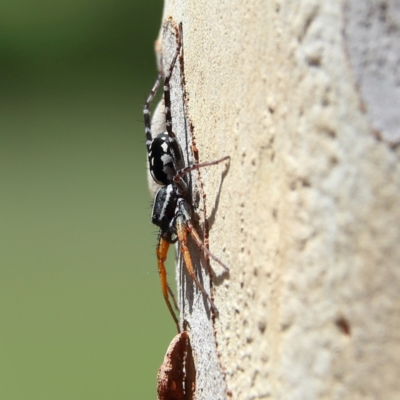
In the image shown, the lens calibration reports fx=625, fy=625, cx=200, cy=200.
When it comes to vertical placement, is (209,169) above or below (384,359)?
above

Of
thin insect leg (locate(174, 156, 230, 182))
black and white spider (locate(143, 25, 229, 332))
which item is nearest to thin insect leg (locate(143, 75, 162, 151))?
black and white spider (locate(143, 25, 229, 332))

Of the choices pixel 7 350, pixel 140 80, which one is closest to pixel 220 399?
pixel 7 350

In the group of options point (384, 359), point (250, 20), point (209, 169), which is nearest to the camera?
point (384, 359)

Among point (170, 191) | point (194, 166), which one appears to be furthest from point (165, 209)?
point (194, 166)

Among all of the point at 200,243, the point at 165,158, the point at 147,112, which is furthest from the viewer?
the point at 147,112

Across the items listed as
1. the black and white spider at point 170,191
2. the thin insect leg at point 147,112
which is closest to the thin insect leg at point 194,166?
the black and white spider at point 170,191

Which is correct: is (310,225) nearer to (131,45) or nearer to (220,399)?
(220,399)

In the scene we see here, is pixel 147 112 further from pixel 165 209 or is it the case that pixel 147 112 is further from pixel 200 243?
pixel 200 243

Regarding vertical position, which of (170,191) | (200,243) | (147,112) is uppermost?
(147,112)

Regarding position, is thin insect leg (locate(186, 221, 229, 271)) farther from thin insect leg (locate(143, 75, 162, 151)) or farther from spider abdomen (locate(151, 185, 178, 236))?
thin insect leg (locate(143, 75, 162, 151))

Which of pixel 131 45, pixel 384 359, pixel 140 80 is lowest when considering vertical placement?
pixel 384 359

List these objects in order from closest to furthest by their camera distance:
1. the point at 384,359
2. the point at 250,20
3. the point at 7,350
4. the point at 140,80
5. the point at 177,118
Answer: the point at 384,359
the point at 250,20
the point at 177,118
the point at 7,350
the point at 140,80
